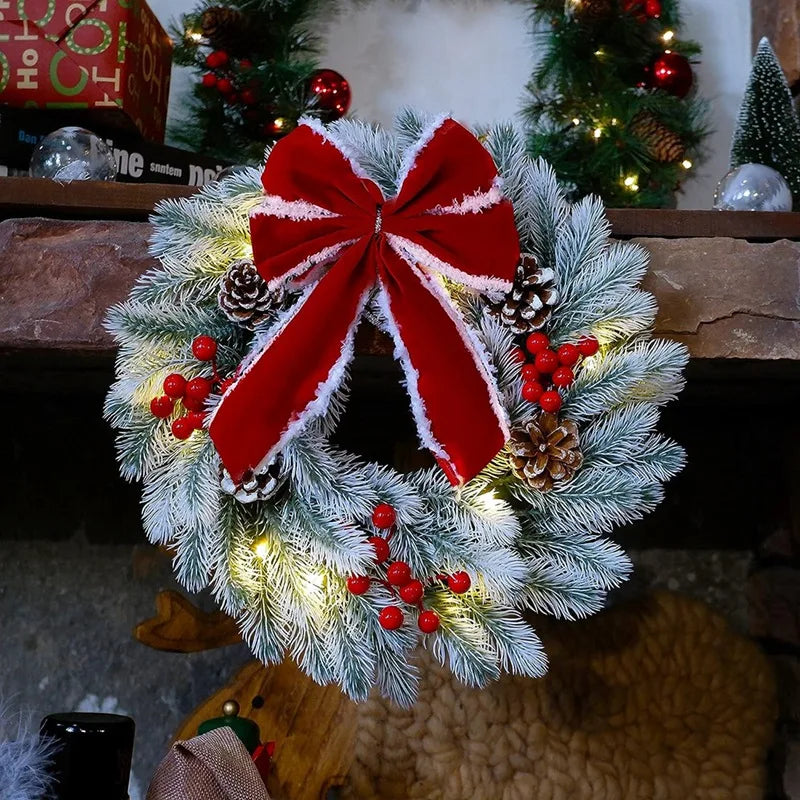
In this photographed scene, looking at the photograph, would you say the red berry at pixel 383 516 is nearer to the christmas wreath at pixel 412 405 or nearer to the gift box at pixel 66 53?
the christmas wreath at pixel 412 405

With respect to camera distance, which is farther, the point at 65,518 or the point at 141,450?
the point at 65,518

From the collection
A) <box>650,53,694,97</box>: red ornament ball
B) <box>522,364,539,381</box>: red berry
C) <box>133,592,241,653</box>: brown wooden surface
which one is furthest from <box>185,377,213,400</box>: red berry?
<box>650,53,694,97</box>: red ornament ball

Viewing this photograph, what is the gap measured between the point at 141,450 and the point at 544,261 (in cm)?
41

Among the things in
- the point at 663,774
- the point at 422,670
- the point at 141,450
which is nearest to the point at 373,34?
the point at 141,450

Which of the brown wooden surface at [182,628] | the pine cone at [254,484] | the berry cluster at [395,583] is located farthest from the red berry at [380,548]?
the brown wooden surface at [182,628]

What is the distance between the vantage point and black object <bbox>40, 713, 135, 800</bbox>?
738 millimetres

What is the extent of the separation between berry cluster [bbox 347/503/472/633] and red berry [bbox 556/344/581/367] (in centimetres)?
20

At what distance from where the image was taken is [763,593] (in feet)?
4.01

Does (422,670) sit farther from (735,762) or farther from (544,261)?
(544,261)

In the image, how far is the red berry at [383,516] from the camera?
0.76 metres

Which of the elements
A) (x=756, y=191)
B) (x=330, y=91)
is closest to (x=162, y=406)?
(x=330, y=91)

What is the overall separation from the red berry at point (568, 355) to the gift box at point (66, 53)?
562mm

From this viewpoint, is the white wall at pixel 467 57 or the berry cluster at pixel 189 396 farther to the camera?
the white wall at pixel 467 57

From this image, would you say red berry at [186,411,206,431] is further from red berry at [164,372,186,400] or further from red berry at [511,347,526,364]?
red berry at [511,347,526,364]
